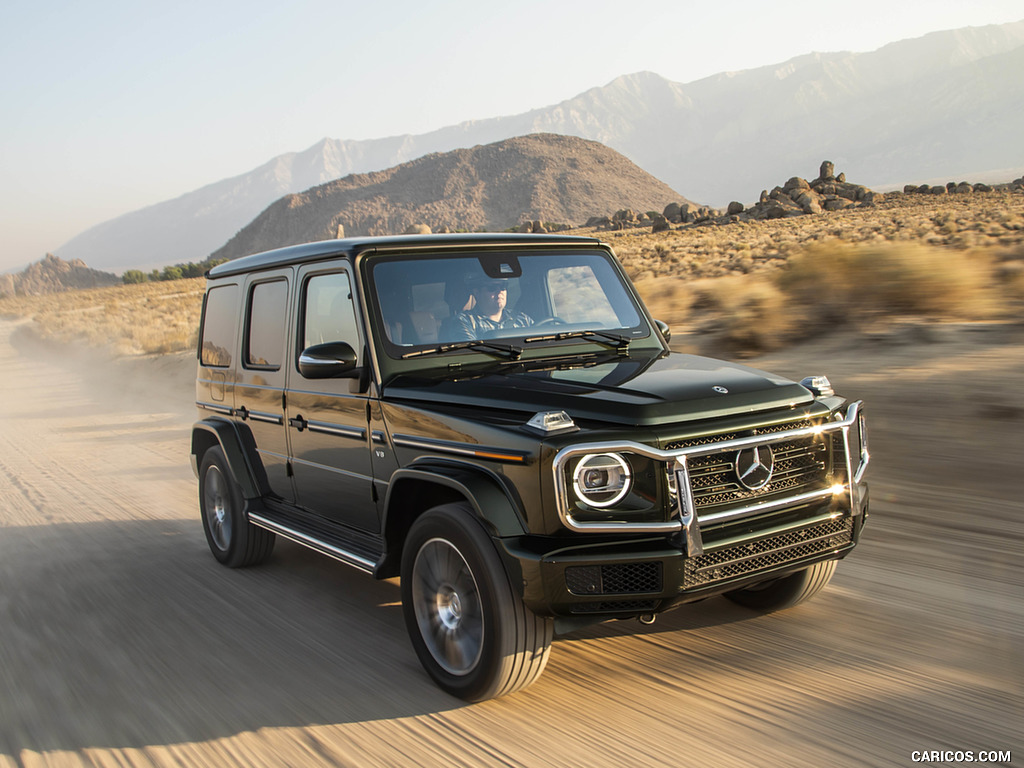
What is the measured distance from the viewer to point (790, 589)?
427cm

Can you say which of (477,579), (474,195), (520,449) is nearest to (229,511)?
(477,579)

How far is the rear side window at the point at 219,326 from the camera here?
18.8 ft

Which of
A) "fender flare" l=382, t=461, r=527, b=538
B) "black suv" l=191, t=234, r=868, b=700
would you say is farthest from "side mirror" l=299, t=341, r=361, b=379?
"fender flare" l=382, t=461, r=527, b=538

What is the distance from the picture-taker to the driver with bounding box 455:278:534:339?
437 cm

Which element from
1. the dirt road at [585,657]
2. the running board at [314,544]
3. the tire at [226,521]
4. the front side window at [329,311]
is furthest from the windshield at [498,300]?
the tire at [226,521]

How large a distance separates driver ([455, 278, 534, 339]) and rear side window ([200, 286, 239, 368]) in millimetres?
1949

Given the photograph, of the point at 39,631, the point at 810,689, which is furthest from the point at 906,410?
the point at 39,631

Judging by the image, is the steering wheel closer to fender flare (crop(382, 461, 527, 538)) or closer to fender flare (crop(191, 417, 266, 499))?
fender flare (crop(382, 461, 527, 538))

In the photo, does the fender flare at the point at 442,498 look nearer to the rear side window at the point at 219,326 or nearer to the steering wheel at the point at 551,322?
the steering wheel at the point at 551,322

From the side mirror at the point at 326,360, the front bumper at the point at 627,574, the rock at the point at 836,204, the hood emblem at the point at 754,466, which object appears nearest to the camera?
the front bumper at the point at 627,574

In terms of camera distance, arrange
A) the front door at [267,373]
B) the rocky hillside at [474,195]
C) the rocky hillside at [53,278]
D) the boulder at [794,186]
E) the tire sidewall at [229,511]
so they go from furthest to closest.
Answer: the rocky hillside at [53,278] < the rocky hillside at [474,195] < the boulder at [794,186] < the tire sidewall at [229,511] < the front door at [267,373]

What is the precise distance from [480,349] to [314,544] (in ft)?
4.28

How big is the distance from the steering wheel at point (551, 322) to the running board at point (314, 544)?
1431 mm

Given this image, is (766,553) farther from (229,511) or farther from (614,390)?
(229,511)
